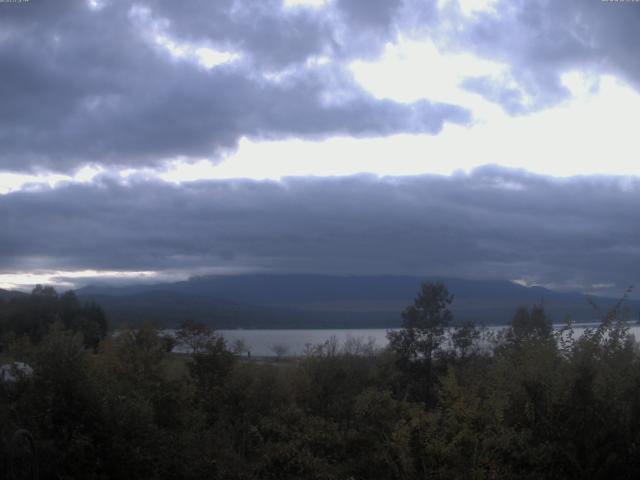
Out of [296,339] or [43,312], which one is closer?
[43,312]

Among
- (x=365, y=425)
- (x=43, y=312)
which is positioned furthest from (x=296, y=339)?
(x=365, y=425)

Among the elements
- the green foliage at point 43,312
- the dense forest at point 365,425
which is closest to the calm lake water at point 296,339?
the dense forest at point 365,425

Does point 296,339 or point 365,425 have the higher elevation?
point 365,425

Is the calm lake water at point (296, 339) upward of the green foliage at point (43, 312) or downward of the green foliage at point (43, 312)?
downward

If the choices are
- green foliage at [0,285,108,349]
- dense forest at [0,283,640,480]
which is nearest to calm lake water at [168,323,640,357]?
dense forest at [0,283,640,480]

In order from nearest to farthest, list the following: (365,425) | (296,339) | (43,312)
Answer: (365,425)
(43,312)
(296,339)

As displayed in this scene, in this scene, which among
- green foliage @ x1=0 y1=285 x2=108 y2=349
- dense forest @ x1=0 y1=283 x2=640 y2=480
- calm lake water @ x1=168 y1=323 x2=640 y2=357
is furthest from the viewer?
green foliage @ x1=0 y1=285 x2=108 y2=349

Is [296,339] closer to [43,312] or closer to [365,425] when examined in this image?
[43,312]

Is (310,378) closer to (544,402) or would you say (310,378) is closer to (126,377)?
(126,377)

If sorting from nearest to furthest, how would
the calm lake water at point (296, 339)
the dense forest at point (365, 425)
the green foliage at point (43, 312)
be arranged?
the dense forest at point (365, 425) < the calm lake water at point (296, 339) < the green foliage at point (43, 312)

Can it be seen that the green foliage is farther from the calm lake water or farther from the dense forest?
the dense forest

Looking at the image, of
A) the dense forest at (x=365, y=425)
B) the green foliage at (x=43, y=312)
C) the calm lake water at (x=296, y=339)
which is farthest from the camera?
the green foliage at (x=43, y=312)

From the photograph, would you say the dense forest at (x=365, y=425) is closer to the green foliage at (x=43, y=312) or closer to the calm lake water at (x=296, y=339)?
the calm lake water at (x=296, y=339)

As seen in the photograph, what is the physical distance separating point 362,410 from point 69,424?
247 inches
